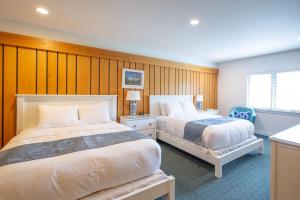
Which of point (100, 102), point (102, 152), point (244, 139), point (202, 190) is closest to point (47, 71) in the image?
point (100, 102)

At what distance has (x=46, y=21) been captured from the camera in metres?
2.57

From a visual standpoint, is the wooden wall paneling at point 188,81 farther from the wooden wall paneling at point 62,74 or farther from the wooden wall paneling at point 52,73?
the wooden wall paneling at point 52,73

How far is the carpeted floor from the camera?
193cm

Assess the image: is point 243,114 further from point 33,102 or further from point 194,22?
point 33,102

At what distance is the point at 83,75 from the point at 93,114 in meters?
0.93

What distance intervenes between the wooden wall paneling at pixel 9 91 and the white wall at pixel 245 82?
594 centimetres

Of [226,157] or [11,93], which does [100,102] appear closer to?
[11,93]

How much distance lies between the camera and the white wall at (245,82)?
13.4 feet

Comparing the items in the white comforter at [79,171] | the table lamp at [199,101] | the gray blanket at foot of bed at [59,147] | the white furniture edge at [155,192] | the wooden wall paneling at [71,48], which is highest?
the wooden wall paneling at [71,48]

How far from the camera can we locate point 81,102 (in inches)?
125

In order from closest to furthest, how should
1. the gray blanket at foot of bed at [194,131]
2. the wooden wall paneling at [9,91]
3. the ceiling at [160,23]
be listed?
the ceiling at [160,23], the wooden wall paneling at [9,91], the gray blanket at foot of bed at [194,131]

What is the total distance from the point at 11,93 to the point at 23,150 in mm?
1710

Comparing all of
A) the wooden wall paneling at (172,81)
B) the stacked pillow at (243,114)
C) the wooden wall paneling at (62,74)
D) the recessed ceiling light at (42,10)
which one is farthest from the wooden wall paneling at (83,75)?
the stacked pillow at (243,114)

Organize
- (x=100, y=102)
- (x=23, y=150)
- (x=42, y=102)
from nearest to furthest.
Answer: (x=23, y=150) → (x=42, y=102) → (x=100, y=102)
